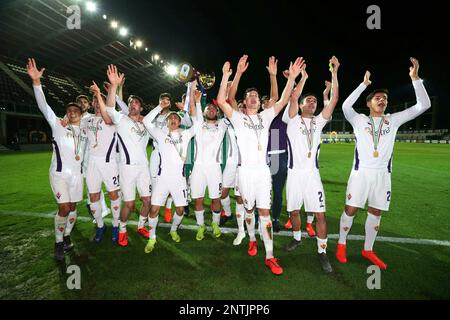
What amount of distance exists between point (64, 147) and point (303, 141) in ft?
13.0

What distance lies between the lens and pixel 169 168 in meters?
4.62

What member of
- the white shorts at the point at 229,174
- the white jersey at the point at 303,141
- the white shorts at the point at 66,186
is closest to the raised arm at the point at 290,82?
the white jersey at the point at 303,141

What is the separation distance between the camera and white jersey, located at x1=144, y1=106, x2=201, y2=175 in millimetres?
4629

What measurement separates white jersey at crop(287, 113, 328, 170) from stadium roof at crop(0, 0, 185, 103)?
86.2ft

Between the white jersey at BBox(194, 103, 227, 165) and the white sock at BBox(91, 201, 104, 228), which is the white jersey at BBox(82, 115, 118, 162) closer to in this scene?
the white sock at BBox(91, 201, 104, 228)

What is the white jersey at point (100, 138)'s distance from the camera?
4840mm

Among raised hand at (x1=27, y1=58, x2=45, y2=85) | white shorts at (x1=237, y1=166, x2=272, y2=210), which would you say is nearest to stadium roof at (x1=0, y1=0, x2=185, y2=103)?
raised hand at (x1=27, y1=58, x2=45, y2=85)

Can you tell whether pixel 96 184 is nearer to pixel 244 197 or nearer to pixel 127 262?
pixel 127 262

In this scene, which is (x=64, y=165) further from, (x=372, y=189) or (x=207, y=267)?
(x=372, y=189)

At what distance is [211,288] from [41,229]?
3.97 m

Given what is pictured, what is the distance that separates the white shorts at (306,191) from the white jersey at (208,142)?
63.4 inches

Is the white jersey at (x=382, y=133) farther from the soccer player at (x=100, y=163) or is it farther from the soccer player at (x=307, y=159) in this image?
the soccer player at (x=100, y=163)
